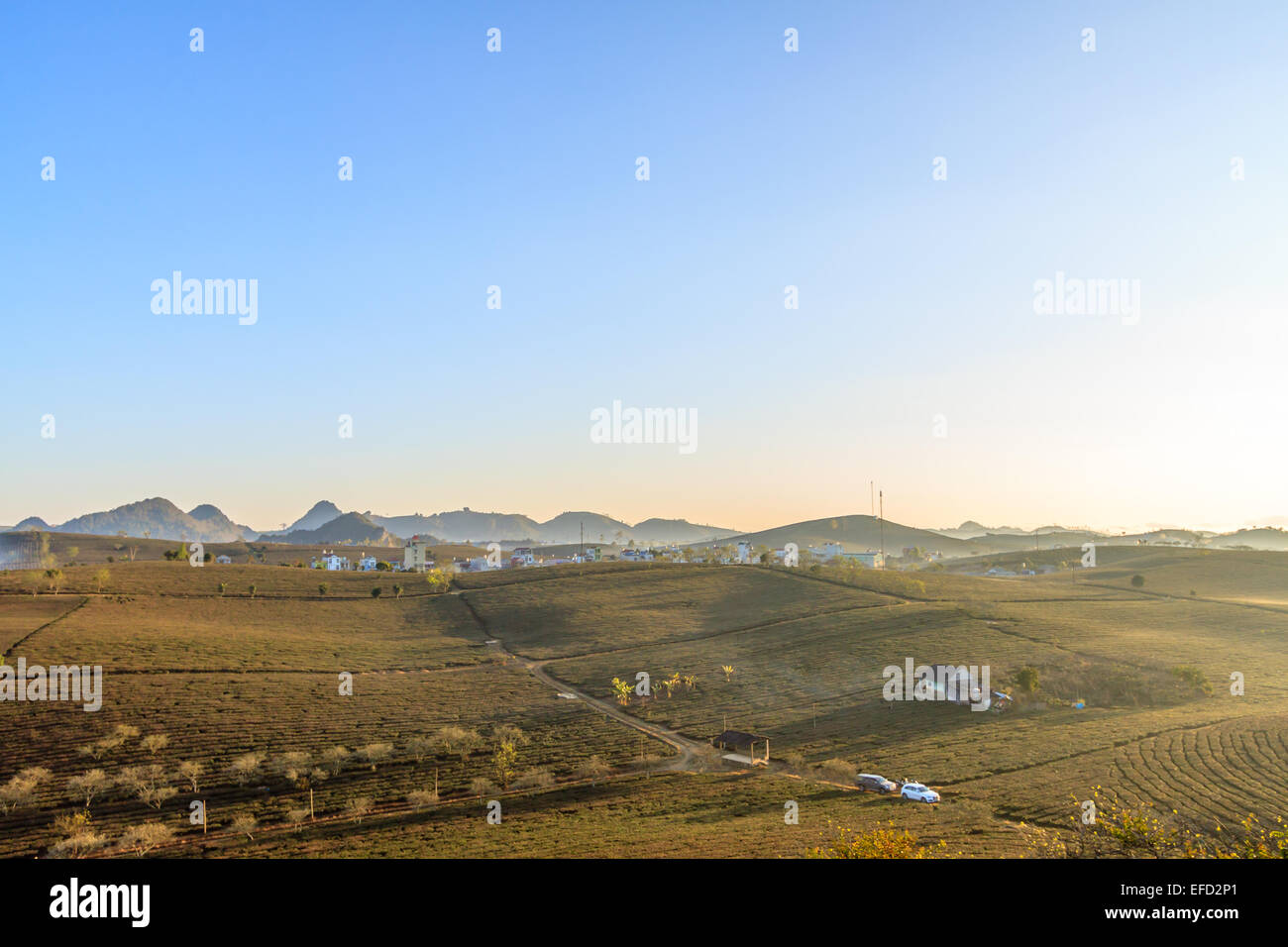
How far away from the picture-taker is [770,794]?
46.6m

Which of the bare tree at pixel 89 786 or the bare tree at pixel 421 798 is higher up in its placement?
the bare tree at pixel 89 786

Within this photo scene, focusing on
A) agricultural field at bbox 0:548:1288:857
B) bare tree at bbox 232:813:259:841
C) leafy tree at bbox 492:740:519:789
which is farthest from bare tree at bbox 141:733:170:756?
leafy tree at bbox 492:740:519:789

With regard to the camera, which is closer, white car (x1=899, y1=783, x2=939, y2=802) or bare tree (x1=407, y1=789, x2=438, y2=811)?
white car (x1=899, y1=783, x2=939, y2=802)

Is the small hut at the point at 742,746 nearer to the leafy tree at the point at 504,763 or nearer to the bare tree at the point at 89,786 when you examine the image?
the leafy tree at the point at 504,763

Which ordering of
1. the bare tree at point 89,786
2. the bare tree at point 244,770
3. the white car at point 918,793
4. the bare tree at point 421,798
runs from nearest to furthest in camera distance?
the white car at point 918,793
the bare tree at point 421,798
the bare tree at point 89,786
the bare tree at point 244,770

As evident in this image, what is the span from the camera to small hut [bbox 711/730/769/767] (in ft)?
185

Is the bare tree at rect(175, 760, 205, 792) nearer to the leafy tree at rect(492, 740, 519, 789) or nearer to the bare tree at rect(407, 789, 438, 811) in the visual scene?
the bare tree at rect(407, 789, 438, 811)

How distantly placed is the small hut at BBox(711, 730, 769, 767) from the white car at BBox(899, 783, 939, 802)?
12472mm

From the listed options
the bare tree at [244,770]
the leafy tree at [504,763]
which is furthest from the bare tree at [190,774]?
the leafy tree at [504,763]

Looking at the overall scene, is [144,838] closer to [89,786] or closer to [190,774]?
[190,774]

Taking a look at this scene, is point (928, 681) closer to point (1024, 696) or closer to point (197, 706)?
point (1024, 696)

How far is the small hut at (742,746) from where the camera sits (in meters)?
56.4

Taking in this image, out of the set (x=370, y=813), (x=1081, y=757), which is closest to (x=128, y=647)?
(x=370, y=813)

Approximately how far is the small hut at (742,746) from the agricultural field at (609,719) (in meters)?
1.54
